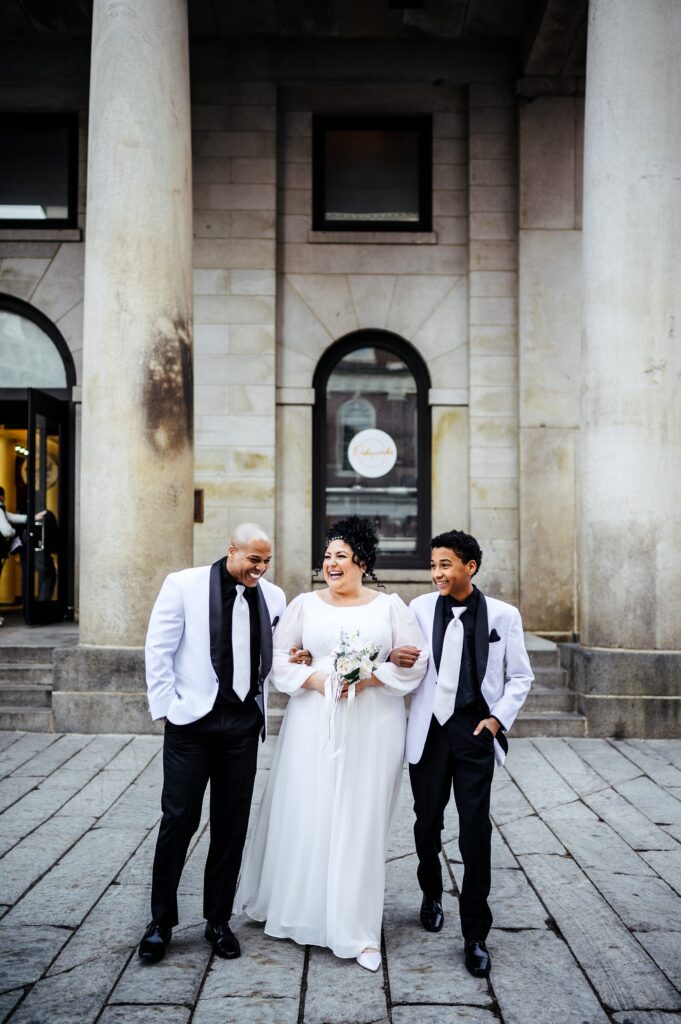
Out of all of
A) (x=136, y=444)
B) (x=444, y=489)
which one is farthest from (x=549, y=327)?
(x=136, y=444)

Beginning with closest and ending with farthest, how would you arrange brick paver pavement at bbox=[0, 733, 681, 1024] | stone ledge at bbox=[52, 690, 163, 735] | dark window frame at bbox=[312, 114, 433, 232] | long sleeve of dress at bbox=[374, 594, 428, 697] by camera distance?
brick paver pavement at bbox=[0, 733, 681, 1024]
long sleeve of dress at bbox=[374, 594, 428, 697]
stone ledge at bbox=[52, 690, 163, 735]
dark window frame at bbox=[312, 114, 433, 232]

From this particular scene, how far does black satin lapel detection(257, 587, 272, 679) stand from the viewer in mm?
4422

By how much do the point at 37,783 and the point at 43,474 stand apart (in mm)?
5627

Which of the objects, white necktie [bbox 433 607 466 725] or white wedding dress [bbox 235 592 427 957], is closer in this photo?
white wedding dress [bbox 235 592 427 957]

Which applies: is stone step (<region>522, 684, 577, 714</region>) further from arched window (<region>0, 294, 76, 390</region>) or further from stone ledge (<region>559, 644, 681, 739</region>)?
arched window (<region>0, 294, 76, 390</region>)

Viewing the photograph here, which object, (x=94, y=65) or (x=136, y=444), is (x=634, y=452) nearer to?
(x=136, y=444)

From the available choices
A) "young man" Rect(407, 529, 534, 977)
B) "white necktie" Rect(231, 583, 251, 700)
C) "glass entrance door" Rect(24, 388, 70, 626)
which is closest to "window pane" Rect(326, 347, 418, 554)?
"glass entrance door" Rect(24, 388, 70, 626)

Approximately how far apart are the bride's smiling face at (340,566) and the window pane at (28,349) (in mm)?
9244

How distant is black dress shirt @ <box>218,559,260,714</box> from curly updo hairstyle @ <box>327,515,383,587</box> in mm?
494

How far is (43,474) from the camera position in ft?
38.7

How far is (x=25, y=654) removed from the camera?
32.2 feet

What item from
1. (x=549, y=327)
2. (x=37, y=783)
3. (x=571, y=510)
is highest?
(x=549, y=327)

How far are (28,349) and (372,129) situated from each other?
565cm

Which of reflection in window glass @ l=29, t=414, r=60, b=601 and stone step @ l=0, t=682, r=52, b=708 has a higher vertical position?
reflection in window glass @ l=29, t=414, r=60, b=601
